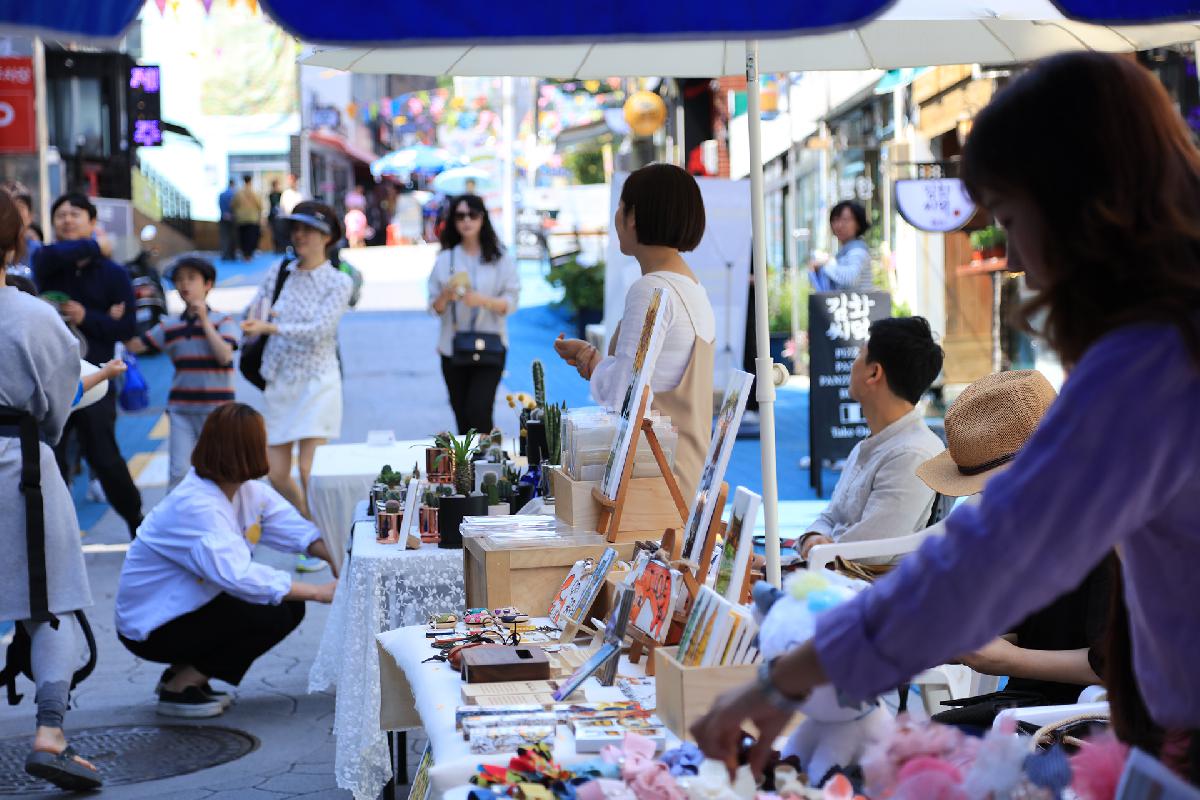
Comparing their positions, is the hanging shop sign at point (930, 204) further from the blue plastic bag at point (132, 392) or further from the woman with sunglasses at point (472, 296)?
the blue plastic bag at point (132, 392)

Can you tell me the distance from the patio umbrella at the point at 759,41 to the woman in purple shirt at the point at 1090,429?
649 millimetres

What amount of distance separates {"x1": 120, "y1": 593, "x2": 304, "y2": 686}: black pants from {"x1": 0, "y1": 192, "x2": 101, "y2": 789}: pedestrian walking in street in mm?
724

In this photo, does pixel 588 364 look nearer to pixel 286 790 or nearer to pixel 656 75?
pixel 656 75

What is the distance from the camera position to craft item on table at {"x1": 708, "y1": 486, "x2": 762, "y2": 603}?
2.78m

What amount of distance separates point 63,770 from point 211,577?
0.95 metres

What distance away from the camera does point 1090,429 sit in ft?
4.60

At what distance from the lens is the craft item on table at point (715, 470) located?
9.89ft

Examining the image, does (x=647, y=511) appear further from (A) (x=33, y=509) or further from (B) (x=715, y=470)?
(A) (x=33, y=509)

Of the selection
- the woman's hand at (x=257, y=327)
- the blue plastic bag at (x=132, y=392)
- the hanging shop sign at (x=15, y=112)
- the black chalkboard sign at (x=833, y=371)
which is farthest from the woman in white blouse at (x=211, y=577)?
the hanging shop sign at (x=15, y=112)

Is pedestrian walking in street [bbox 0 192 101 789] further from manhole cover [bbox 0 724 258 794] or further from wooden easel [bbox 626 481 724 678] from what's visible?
wooden easel [bbox 626 481 724 678]

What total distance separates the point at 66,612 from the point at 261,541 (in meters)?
1.14

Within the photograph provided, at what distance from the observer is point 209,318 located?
828 centimetres

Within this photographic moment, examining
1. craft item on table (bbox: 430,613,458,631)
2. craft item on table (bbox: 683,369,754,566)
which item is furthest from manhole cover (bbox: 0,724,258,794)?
craft item on table (bbox: 683,369,754,566)

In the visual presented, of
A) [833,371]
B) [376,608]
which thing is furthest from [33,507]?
[833,371]
